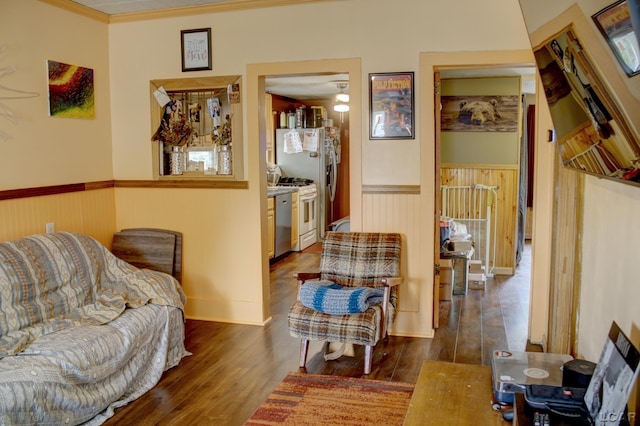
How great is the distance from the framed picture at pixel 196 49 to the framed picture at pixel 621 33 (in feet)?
12.2

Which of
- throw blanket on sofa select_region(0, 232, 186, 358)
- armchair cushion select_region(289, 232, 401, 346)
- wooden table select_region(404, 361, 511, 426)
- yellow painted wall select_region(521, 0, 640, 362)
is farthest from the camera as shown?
armchair cushion select_region(289, 232, 401, 346)

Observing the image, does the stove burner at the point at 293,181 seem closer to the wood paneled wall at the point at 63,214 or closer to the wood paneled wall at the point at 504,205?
the wood paneled wall at the point at 504,205

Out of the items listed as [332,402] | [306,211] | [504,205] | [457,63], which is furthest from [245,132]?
[306,211]

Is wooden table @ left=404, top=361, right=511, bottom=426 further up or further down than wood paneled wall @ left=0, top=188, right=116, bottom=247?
further down

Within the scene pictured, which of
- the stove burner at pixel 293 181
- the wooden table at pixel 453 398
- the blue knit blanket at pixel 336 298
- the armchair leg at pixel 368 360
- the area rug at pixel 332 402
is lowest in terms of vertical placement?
the area rug at pixel 332 402

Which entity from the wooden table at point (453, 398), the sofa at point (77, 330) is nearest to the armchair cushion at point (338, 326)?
the sofa at point (77, 330)

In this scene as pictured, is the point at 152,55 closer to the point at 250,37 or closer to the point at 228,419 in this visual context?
the point at 250,37

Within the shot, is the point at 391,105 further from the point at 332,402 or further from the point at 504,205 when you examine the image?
the point at 504,205

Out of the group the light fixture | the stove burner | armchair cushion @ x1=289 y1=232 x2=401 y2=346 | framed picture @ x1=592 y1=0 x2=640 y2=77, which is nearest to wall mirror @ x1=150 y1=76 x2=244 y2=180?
armchair cushion @ x1=289 y1=232 x2=401 y2=346

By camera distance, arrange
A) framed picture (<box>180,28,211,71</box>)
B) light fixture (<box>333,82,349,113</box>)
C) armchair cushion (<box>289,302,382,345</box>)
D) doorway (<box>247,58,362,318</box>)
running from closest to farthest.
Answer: armchair cushion (<box>289,302,382,345</box>) → doorway (<box>247,58,362,318</box>) → framed picture (<box>180,28,211,71</box>) → light fixture (<box>333,82,349,113</box>)

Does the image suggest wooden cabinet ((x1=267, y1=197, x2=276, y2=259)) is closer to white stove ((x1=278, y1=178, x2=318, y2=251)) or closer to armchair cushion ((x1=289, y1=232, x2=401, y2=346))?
white stove ((x1=278, y1=178, x2=318, y2=251))

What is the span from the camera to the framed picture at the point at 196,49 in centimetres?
437

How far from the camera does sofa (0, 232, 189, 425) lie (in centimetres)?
263

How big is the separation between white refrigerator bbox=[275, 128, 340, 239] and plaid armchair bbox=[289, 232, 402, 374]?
3948 millimetres
